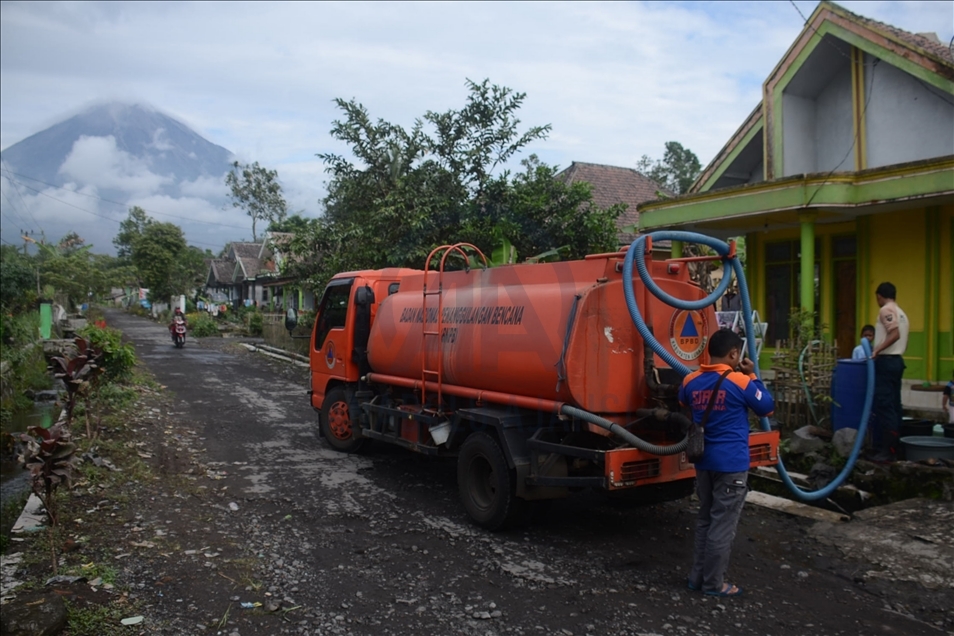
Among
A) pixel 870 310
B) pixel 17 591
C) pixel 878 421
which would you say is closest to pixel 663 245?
pixel 870 310

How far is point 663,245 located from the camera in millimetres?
17312

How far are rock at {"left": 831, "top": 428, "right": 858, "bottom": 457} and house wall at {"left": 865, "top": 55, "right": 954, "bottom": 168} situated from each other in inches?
236

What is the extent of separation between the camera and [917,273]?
1090 centimetres

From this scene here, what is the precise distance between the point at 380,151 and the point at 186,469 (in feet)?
28.1

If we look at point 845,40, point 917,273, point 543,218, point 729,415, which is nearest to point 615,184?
point 543,218

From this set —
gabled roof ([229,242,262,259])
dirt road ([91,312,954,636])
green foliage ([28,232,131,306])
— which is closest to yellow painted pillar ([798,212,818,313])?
dirt road ([91,312,954,636])

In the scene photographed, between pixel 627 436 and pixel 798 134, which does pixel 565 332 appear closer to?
pixel 627 436

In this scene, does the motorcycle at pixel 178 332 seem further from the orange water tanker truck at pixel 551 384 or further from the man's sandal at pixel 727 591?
the man's sandal at pixel 727 591

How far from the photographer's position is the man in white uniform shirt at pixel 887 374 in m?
7.26

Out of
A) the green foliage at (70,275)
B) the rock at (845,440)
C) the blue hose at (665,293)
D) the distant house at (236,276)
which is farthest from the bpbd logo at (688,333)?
the distant house at (236,276)

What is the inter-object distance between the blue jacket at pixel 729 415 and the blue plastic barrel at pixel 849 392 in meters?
3.71

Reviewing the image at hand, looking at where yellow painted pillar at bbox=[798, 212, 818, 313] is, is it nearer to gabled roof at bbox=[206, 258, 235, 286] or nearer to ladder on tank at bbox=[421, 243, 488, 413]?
ladder on tank at bbox=[421, 243, 488, 413]

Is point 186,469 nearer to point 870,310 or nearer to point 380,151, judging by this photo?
point 380,151

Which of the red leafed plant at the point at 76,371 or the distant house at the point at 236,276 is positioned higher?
the distant house at the point at 236,276
